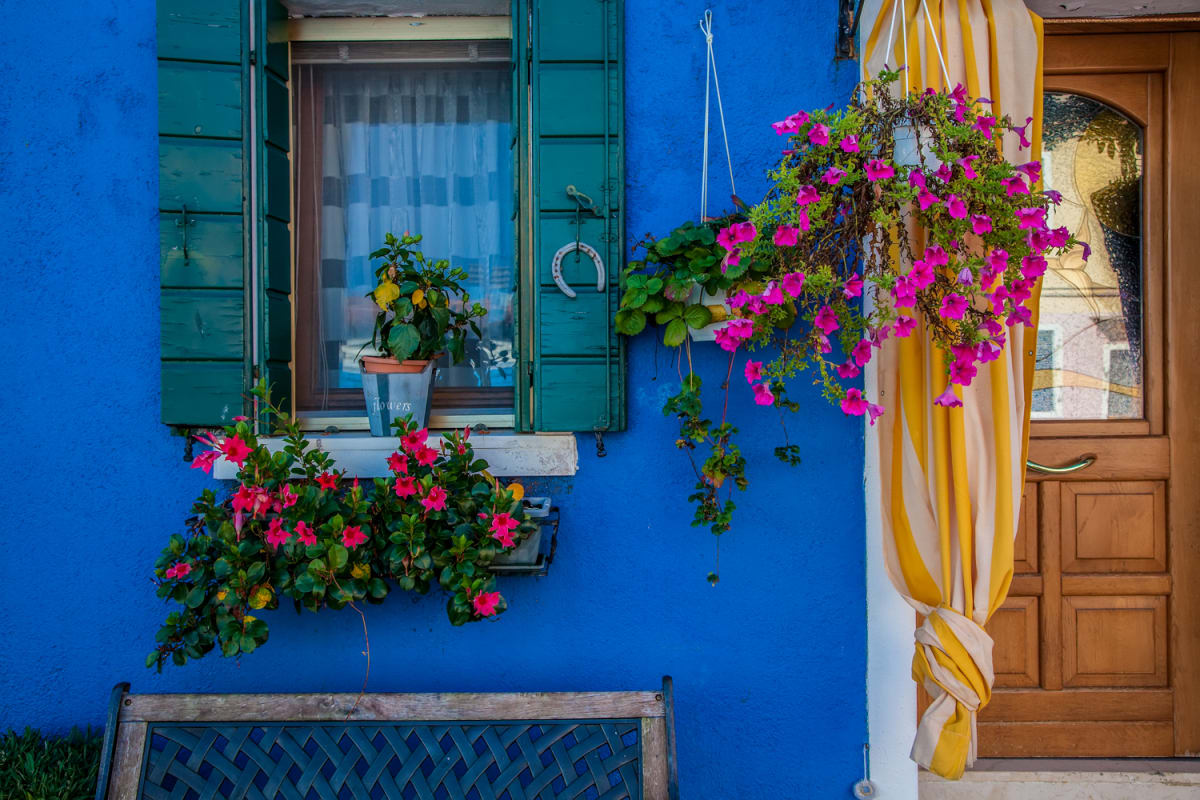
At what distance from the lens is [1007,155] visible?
2.04 m

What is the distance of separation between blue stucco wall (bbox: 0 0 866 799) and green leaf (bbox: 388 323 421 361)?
23.7 inches

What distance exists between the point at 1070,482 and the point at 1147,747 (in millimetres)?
878

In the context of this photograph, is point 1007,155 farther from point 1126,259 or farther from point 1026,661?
point 1026,661

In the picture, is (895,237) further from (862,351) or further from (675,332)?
(675,332)

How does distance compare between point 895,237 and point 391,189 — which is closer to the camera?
point 895,237

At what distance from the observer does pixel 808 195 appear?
1830 mm

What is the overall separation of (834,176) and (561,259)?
0.80 meters

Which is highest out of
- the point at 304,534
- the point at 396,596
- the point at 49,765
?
the point at 304,534

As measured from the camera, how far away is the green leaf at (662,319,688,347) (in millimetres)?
2113

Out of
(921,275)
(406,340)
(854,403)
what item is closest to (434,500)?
(406,340)

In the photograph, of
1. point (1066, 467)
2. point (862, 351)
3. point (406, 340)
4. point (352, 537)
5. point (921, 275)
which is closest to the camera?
point (921, 275)

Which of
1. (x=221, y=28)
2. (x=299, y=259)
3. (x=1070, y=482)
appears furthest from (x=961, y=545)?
(x=221, y=28)

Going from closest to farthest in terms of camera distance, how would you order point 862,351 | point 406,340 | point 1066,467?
point 862,351 → point 406,340 → point 1066,467

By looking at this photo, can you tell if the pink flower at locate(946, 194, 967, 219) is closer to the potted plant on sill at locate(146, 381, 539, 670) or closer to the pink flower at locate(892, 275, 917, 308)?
the pink flower at locate(892, 275, 917, 308)
